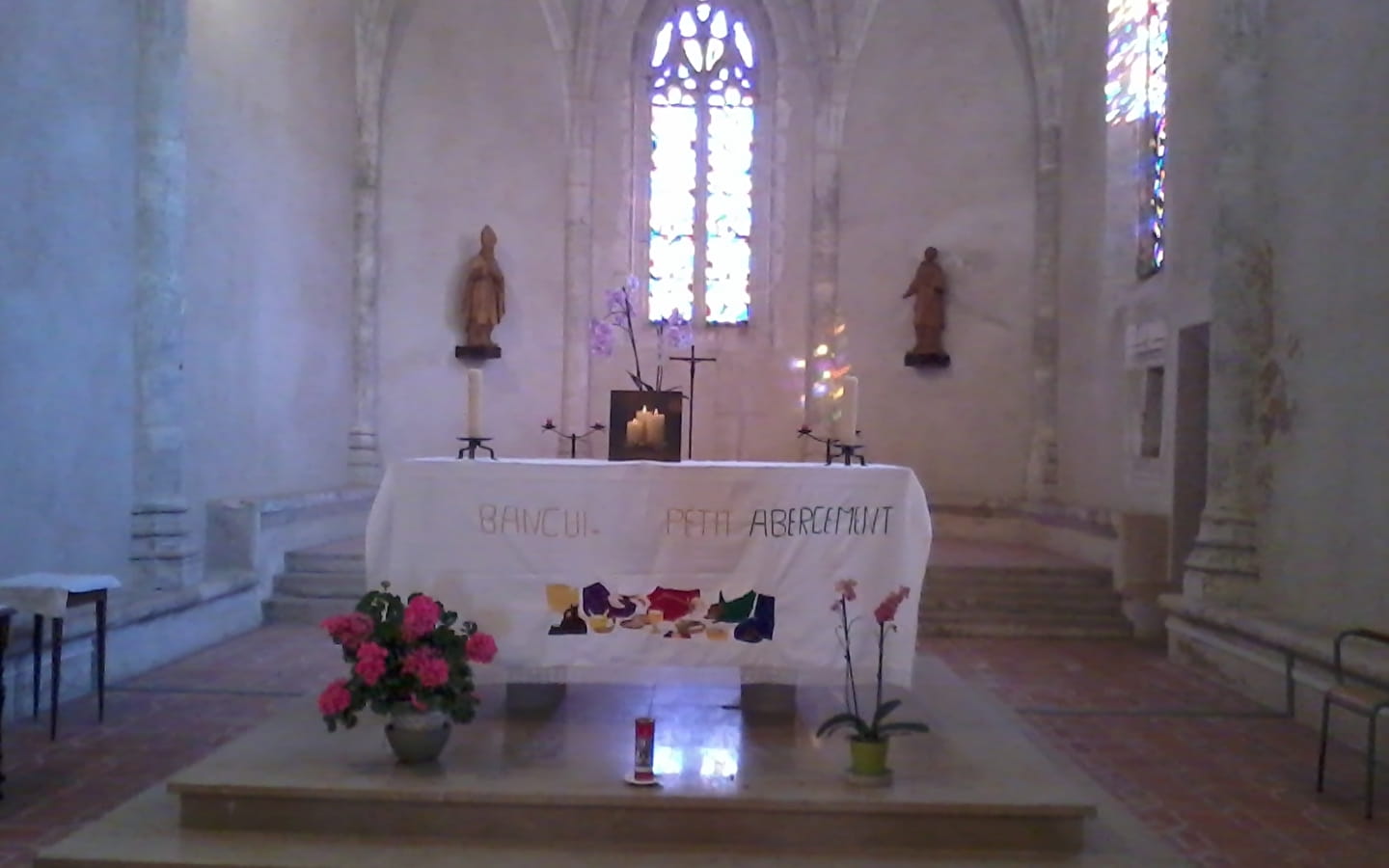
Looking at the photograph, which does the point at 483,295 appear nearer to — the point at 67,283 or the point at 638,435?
the point at 67,283

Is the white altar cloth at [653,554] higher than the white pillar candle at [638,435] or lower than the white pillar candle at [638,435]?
lower

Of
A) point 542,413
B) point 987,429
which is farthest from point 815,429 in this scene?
point 542,413

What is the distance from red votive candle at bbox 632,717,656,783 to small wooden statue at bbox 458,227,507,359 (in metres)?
9.09

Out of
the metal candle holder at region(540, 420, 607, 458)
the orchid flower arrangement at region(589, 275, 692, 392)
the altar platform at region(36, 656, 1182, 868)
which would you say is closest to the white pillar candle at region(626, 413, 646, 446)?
the orchid flower arrangement at region(589, 275, 692, 392)

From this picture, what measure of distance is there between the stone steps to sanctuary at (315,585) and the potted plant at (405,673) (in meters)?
5.05

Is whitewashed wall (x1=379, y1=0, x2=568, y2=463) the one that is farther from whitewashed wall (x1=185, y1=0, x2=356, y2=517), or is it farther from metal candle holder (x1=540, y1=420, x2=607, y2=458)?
metal candle holder (x1=540, y1=420, x2=607, y2=458)

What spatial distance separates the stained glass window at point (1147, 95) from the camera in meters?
10.3

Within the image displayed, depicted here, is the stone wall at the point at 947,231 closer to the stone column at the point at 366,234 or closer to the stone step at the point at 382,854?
the stone column at the point at 366,234

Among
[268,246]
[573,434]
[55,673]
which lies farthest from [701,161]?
[55,673]

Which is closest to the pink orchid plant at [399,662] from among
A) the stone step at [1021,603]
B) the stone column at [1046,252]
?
the stone step at [1021,603]

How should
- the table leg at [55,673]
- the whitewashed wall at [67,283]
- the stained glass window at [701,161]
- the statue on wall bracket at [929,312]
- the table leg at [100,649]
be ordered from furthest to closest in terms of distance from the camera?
the stained glass window at [701,161] < the statue on wall bracket at [929,312] < the whitewashed wall at [67,283] < the table leg at [100,649] < the table leg at [55,673]

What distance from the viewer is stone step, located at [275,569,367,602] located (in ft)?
33.1

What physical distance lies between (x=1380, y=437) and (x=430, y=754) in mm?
5150

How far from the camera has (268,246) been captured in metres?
10.5
